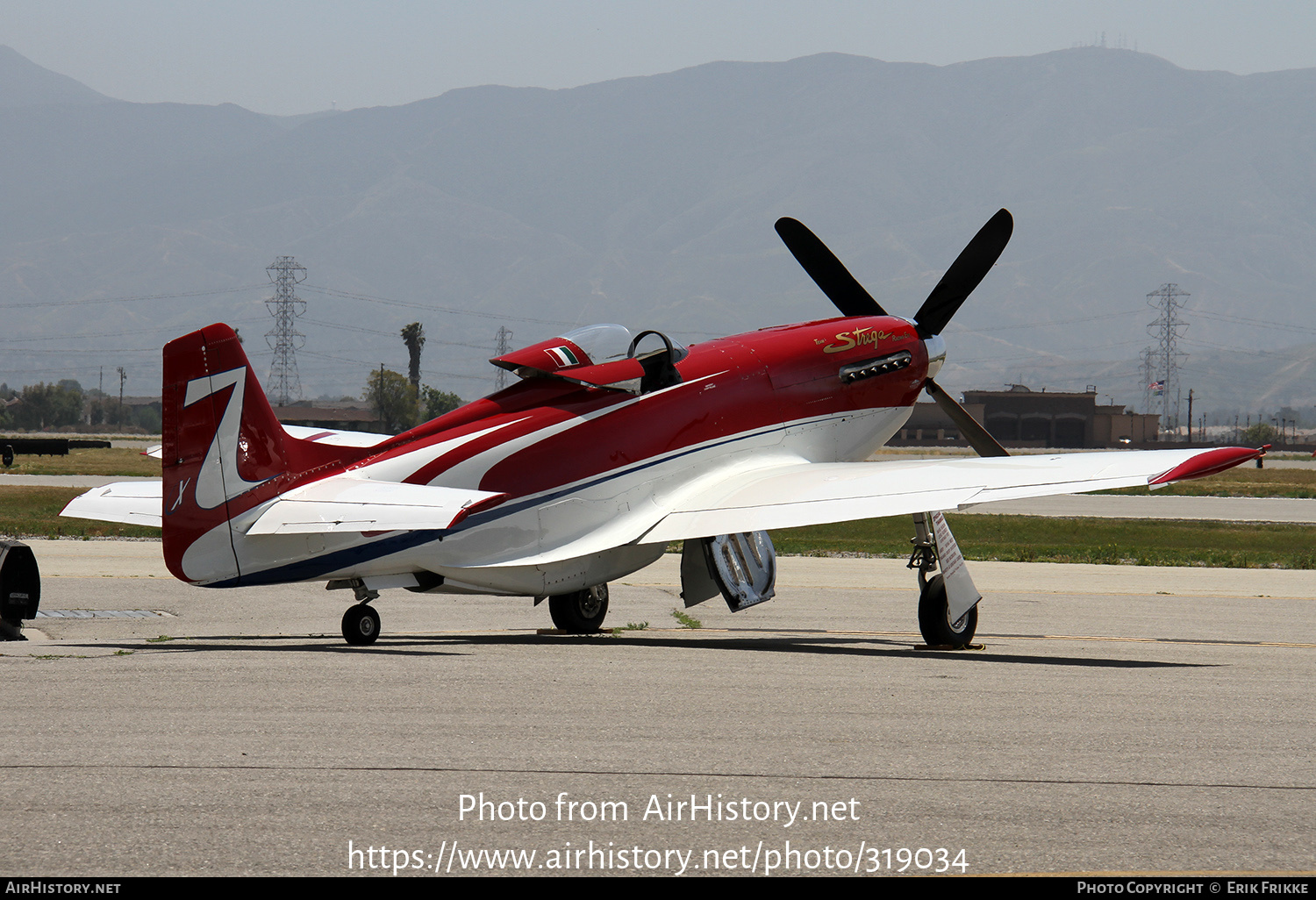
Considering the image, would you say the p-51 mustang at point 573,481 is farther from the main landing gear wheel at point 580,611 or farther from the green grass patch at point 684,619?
the green grass patch at point 684,619

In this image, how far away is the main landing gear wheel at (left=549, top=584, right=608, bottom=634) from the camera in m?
16.0

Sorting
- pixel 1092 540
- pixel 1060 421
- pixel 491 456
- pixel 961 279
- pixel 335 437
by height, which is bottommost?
pixel 1092 540

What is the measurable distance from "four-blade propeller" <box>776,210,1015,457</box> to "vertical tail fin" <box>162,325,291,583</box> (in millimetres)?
8347

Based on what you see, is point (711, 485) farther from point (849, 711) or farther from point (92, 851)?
point (92, 851)

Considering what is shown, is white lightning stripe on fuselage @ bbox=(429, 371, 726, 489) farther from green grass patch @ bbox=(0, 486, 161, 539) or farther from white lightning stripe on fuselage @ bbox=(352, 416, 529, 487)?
green grass patch @ bbox=(0, 486, 161, 539)

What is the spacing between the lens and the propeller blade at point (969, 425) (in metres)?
17.9

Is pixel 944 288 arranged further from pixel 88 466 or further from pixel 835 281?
pixel 88 466

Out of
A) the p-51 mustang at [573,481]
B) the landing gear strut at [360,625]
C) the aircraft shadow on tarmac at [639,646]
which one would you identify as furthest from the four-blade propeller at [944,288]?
the landing gear strut at [360,625]

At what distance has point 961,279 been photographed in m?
19.2

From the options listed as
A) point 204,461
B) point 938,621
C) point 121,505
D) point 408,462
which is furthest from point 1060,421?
point 204,461

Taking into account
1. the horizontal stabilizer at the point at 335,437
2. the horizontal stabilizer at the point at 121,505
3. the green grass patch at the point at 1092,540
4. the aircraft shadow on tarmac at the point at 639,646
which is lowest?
the aircraft shadow on tarmac at the point at 639,646

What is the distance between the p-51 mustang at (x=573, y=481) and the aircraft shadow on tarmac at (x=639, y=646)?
47 cm

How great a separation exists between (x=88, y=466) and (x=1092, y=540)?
52.2 metres

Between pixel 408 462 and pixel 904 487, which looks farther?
pixel 904 487
